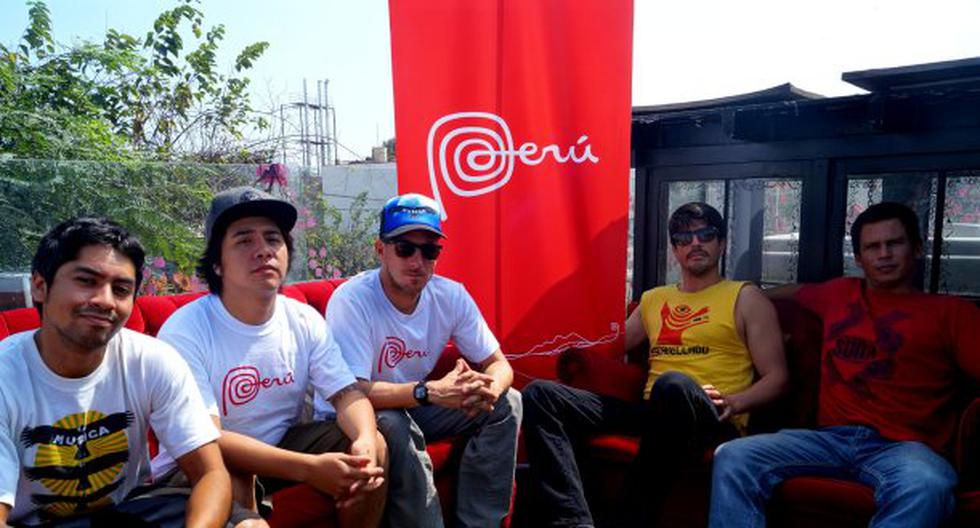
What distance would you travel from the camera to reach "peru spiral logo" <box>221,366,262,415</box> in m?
2.18

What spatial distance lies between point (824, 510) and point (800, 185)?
1.91 metres

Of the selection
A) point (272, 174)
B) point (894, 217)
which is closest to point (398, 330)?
point (894, 217)

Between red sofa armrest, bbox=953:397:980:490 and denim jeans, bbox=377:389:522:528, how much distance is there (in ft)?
5.19

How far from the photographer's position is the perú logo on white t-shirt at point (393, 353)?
8.96ft

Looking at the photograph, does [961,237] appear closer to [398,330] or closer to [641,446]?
[641,446]

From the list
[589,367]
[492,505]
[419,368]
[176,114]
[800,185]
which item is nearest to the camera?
[492,505]

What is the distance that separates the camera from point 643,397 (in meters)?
3.26

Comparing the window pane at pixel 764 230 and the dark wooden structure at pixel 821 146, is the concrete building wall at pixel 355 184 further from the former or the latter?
the window pane at pixel 764 230

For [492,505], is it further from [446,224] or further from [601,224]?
[601,224]

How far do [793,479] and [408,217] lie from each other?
1.75 metres

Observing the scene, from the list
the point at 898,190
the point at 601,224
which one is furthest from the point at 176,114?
the point at 898,190

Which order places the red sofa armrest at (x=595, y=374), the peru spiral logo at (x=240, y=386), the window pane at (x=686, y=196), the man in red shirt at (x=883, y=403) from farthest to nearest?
1. the window pane at (x=686, y=196)
2. the red sofa armrest at (x=595, y=374)
3. the man in red shirt at (x=883, y=403)
4. the peru spiral logo at (x=240, y=386)

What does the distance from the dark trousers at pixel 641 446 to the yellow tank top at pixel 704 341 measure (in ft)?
0.85

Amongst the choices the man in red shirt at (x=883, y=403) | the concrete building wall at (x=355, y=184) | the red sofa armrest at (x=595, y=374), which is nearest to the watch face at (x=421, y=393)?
the red sofa armrest at (x=595, y=374)
